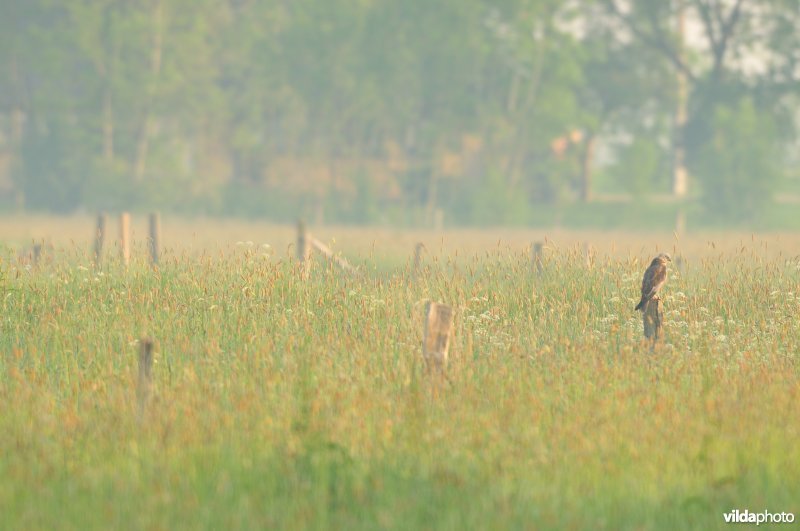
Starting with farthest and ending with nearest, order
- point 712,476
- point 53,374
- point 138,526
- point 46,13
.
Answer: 1. point 46,13
2. point 53,374
3. point 712,476
4. point 138,526

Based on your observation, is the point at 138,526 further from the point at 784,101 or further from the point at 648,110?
the point at 648,110

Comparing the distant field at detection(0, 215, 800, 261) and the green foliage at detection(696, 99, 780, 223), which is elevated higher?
the green foliage at detection(696, 99, 780, 223)

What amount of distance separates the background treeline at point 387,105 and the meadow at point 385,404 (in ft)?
123

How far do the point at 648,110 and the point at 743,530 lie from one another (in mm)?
55661

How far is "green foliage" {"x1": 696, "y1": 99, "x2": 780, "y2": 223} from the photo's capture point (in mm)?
49219

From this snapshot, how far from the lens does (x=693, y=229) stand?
50.6 meters

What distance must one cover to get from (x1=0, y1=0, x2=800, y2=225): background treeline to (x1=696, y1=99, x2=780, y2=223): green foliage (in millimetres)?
82

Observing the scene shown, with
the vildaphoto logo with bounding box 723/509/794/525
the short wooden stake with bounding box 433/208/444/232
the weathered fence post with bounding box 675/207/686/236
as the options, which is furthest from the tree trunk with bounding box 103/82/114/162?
the vildaphoto logo with bounding box 723/509/794/525

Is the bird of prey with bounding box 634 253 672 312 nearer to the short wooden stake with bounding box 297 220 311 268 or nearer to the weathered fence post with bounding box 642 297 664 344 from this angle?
the weathered fence post with bounding box 642 297 664 344

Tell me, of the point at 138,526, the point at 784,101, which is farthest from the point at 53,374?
the point at 784,101

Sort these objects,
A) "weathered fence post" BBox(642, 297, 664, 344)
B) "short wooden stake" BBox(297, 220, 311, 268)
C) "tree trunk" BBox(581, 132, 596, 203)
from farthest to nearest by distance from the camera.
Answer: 1. "tree trunk" BBox(581, 132, 596, 203)
2. "short wooden stake" BBox(297, 220, 311, 268)
3. "weathered fence post" BBox(642, 297, 664, 344)

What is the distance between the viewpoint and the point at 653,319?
38.5ft

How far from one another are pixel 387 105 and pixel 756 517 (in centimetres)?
4637

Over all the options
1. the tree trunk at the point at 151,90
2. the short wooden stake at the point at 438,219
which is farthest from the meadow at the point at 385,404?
the tree trunk at the point at 151,90
